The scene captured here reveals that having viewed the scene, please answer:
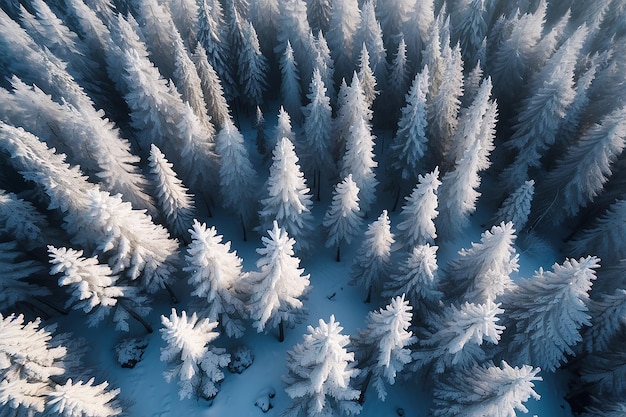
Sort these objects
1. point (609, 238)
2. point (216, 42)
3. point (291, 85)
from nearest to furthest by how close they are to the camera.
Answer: point (609, 238)
point (216, 42)
point (291, 85)

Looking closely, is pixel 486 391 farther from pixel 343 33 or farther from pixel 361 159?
pixel 343 33

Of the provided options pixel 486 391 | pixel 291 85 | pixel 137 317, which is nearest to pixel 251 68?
pixel 291 85

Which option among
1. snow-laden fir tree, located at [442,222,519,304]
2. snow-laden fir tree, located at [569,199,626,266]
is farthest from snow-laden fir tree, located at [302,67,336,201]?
snow-laden fir tree, located at [569,199,626,266]

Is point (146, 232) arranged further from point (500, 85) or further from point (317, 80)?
point (500, 85)

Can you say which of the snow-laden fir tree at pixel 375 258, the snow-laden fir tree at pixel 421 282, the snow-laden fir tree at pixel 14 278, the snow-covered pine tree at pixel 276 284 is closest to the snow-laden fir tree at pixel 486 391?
the snow-laden fir tree at pixel 421 282

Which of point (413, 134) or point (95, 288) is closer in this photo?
point (95, 288)

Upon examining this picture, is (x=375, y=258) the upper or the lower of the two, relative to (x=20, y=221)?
lower

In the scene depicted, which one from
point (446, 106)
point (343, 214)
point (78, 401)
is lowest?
point (78, 401)

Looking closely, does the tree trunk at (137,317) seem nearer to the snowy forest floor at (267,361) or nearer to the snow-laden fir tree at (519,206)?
the snowy forest floor at (267,361)
